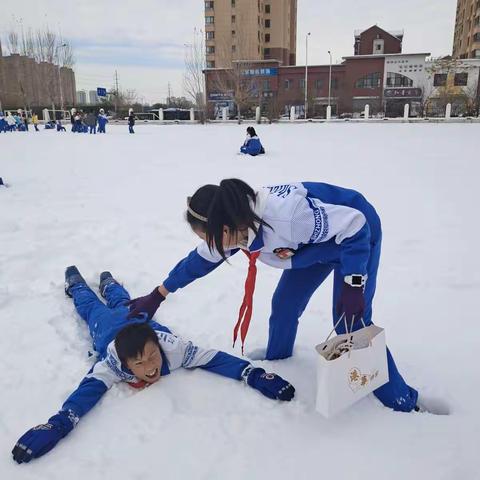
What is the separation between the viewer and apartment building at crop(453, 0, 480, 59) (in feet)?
164

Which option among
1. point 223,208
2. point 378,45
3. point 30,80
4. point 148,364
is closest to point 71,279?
point 148,364

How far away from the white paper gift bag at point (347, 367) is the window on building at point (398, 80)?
4749cm

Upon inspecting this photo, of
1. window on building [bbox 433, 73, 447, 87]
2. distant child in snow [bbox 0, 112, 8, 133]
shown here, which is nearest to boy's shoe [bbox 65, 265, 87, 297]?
distant child in snow [bbox 0, 112, 8, 133]

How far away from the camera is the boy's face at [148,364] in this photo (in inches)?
83.0

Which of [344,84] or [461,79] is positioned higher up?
[461,79]

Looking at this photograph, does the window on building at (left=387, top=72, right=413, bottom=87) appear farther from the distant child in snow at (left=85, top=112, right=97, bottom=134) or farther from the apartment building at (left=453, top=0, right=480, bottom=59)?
the distant child in snow at (left=85, top=112, right=97, bottom=134)

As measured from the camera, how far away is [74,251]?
418cm

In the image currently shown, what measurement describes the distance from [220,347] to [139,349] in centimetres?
70

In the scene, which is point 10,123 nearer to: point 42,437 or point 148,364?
point 148,364

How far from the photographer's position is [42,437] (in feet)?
6.02

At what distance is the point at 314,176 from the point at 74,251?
5.05m

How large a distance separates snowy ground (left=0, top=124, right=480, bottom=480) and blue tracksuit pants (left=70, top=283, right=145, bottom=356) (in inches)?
3.8

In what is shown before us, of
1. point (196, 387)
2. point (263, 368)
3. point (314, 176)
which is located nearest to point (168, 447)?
point (196, 387)

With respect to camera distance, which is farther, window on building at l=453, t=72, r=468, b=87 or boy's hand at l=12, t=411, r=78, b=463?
window on building at l=453, t=72, r=468, b=87
